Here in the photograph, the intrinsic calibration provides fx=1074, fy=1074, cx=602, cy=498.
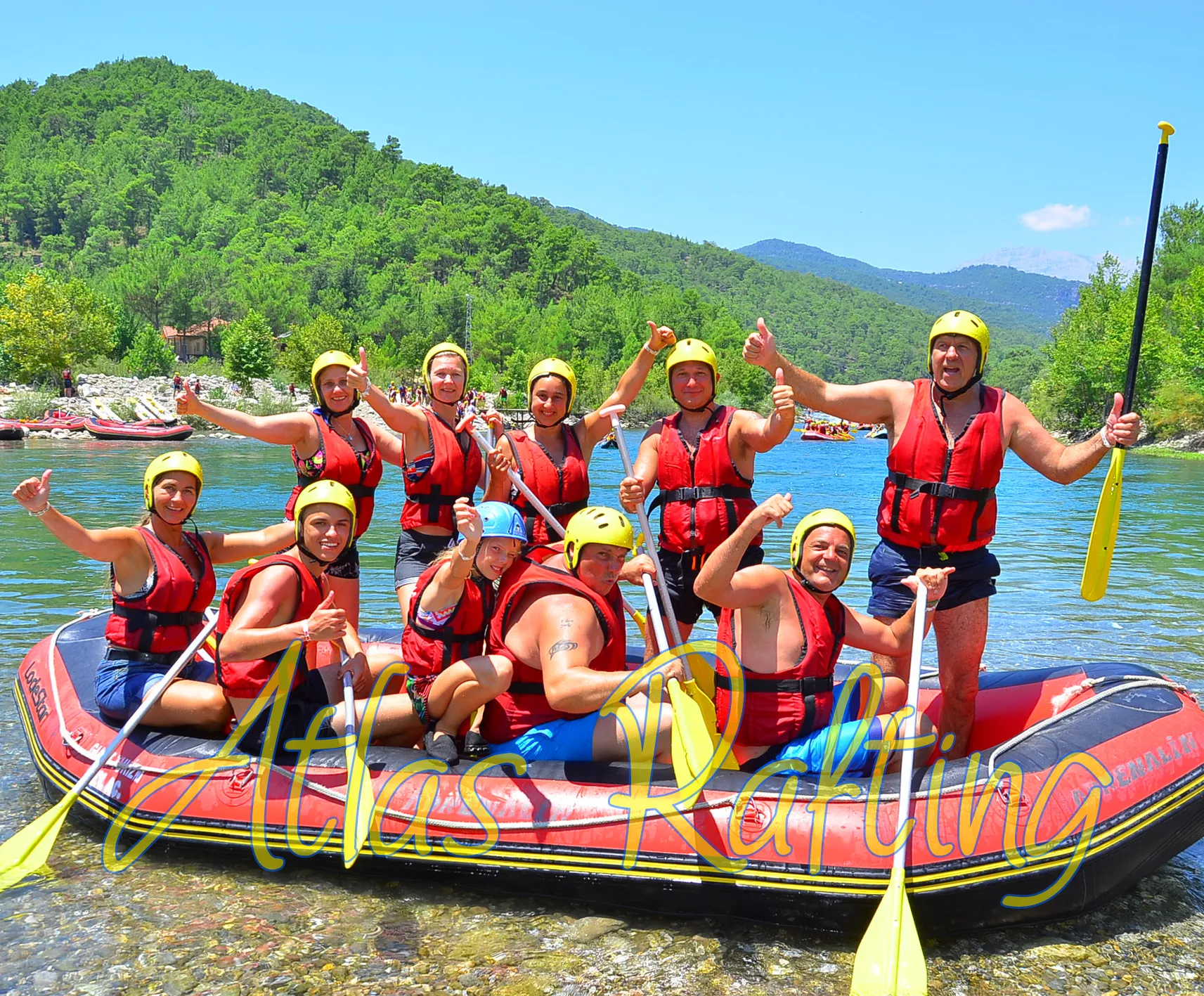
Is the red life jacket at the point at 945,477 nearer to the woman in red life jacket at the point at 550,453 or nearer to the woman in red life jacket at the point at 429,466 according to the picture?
the woman in red life jacket at the point at 550,453

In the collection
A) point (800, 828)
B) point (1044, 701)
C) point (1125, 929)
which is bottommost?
point (1125, 929)

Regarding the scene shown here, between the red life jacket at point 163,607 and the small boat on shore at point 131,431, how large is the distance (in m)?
31.3

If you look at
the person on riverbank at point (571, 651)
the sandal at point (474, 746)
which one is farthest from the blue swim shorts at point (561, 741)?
the sandal at point (474, 746)

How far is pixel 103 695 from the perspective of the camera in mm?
4949

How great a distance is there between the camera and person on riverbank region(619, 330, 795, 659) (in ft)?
17.2

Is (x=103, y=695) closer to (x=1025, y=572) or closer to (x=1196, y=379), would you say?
(x=1025, y=572)

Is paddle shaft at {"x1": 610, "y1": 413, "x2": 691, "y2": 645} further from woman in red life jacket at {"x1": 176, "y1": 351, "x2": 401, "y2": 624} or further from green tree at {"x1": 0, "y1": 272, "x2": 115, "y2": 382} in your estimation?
green tree at {"x1": 0, "y1": 272, "x2": 115, "y2": 382}

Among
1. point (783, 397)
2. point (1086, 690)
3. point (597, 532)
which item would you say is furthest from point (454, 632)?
point (1086, 690)

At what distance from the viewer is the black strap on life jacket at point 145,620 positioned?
16.2 ft

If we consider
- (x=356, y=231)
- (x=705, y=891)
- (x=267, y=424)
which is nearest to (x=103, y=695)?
(x=267, y=424)

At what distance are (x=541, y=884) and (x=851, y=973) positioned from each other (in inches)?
48.6

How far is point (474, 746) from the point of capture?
463 cm

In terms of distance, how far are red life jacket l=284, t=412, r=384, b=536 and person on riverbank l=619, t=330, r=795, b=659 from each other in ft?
4.90

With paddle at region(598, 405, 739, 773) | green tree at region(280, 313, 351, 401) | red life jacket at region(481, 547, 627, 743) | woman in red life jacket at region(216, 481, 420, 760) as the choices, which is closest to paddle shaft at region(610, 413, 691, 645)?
paddle at region(598, 405, 739, 773)
